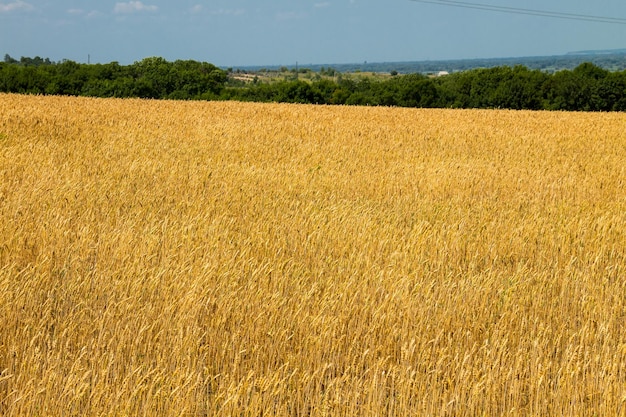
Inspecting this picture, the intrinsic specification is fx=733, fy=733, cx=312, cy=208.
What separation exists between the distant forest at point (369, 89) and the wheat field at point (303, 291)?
40415mm

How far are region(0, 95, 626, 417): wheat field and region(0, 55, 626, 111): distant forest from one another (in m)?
40.4

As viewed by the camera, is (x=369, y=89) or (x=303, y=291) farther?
(x=369, y=89)

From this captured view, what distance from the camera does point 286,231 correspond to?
7668 millimetres

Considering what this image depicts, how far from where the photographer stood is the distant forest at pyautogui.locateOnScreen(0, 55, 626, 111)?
54594mm

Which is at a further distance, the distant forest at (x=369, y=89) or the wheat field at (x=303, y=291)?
the distant forest at (x=369, y=89)

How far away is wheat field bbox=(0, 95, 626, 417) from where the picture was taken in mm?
3912

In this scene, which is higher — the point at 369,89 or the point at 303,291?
the point at 369,89

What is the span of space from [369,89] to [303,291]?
6357 centimetres

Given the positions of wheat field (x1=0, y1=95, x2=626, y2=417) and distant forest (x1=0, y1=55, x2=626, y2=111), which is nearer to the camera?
wheat field (x1=0, y1=95, x2=626, y2=417)

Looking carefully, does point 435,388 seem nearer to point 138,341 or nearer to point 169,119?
point 138,341

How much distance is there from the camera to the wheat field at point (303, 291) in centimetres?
391

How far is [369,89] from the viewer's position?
223 feet

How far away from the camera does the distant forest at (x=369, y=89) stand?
5459cm

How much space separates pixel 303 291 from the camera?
568 centimetres
